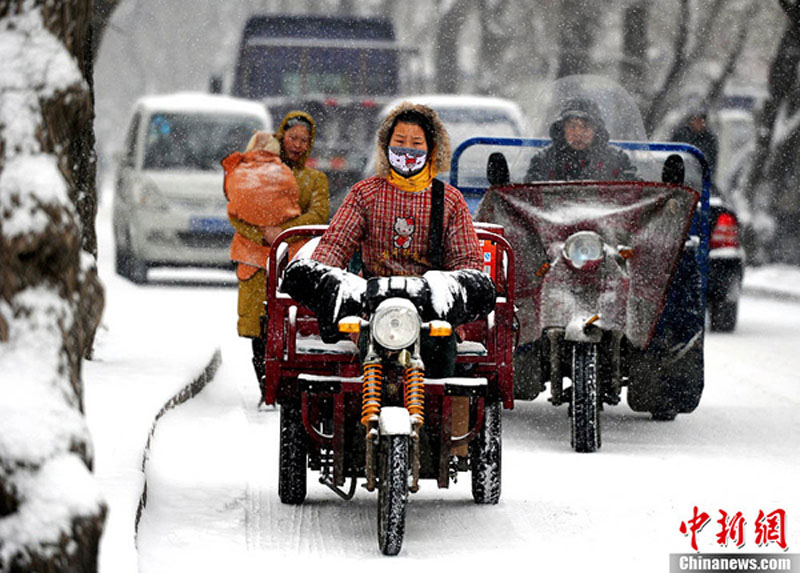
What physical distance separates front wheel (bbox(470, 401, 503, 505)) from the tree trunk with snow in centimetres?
252

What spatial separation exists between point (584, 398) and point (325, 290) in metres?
2.73

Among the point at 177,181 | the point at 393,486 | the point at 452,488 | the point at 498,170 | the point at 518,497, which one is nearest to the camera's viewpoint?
the point at 393,486

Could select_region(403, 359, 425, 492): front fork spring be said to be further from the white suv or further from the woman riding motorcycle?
the white suv

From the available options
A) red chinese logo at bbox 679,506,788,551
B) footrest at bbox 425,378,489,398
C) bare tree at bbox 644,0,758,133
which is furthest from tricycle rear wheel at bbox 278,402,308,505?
bare tree at bbox 644,0,758,133

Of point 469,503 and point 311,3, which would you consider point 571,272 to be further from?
point 311,3

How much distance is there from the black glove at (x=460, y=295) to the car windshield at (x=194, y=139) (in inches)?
594

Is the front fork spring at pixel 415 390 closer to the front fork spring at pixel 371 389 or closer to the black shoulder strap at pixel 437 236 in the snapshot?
the front fork spring at pixel 371 389

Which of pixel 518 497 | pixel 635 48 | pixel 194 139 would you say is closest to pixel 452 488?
pixel 518 497

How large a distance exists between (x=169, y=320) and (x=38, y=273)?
10788 millimetres

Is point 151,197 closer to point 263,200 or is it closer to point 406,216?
point 263,200

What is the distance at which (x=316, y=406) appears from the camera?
7227mm

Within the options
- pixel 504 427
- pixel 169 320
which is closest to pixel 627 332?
pixel 504 427

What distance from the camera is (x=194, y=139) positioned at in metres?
22.1

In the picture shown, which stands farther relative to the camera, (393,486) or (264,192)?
(264,192)
